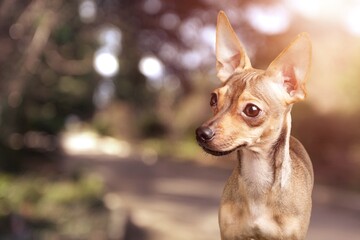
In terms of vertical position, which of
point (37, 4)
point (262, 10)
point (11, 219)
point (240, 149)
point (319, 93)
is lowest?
point (240, 149)

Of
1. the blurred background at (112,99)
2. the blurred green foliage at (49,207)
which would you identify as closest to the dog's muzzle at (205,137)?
the blurred background at (112,99)

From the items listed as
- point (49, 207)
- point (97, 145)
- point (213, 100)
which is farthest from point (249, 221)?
point (97, 145)

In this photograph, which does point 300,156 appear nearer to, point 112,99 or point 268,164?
point 268,164

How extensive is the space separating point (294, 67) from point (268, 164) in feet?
0.58

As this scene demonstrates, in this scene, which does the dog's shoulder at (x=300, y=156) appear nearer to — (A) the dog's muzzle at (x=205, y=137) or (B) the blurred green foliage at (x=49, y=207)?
(A) the dog's muzzle at (x=205, y=137)

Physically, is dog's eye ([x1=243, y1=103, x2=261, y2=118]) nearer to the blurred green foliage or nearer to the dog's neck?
the dog's neck

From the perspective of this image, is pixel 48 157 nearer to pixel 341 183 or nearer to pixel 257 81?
pixel 341 183

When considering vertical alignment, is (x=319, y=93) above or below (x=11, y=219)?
above

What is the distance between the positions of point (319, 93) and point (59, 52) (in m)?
5.11

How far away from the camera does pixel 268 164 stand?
40.1 inches

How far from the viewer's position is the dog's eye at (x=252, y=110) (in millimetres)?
932

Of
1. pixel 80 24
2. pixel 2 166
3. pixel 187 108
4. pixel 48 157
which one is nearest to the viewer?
pixel 80 24

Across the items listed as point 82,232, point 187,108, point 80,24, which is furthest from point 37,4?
point 187,108

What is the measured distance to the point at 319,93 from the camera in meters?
9.70
